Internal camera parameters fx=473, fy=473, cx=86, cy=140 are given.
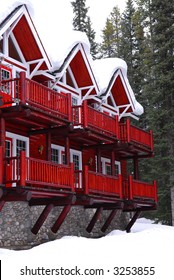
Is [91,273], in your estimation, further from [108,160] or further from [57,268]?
[108,160]

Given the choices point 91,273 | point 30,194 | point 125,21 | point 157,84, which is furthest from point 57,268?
point 125,21

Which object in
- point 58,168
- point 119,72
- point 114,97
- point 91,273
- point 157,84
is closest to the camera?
point 91,273

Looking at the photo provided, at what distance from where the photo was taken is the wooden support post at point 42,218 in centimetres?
2198

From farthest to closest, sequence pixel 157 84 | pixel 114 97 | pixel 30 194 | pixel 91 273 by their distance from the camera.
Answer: pixel 157 84 < pixel 114 97 < pixel 30 194 < pixel 91 273

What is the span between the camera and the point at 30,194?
1912cm

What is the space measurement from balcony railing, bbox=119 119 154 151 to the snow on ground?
9847 millimetres

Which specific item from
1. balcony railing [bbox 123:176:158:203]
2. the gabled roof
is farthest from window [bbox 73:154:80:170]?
the gabled roof

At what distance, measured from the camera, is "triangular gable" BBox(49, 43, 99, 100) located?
26.3 meters

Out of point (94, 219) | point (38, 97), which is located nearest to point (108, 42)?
point (94, 219)

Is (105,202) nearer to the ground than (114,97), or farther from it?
nearer to the ground

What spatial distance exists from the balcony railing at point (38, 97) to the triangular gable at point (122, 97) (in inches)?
415

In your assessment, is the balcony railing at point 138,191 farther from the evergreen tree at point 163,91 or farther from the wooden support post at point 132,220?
the evergreen tree at point 163,91

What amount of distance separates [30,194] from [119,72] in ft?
51.2

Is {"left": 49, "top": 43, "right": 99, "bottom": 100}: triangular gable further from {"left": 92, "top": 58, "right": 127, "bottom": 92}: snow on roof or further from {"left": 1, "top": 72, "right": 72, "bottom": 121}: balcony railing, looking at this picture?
{"left": 1, "top": 72, "right": 72, "bottom": 121}: balcony railing
